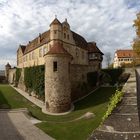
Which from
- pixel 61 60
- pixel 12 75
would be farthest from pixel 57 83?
pixel 12 75

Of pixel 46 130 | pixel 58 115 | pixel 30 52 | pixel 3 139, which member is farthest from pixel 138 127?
pixel 30 52

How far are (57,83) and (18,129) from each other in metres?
12.3

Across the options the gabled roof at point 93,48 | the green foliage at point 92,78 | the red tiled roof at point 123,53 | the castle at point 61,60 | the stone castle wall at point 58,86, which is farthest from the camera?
the red tiled roof at point 123,53

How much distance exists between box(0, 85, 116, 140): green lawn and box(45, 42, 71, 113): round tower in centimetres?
166

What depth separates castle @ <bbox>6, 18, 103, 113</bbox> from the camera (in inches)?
1241

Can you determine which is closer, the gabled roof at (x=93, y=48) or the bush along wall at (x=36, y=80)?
the bush along wall at (x=36, y=80)

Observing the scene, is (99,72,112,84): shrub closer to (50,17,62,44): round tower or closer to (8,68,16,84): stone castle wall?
(50,17,62,44): round tower

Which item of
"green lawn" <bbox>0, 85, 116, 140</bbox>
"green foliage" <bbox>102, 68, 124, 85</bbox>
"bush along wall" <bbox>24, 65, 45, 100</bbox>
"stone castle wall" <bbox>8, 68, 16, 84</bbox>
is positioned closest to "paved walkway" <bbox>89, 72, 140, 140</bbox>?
"green lawn" <bbox>0, 85, 116, 140</bbox>

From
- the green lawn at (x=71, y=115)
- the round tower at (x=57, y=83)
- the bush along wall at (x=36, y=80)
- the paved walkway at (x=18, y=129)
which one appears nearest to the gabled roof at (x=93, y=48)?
the green lawn at (x=71, y=115)

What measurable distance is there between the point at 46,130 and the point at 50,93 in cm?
1229

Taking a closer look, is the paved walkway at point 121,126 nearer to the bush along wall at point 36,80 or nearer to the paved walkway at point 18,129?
the paved walkway at point 18,129

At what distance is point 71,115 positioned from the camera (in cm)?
2861

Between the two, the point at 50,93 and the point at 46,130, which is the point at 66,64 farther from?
the point at 46,130

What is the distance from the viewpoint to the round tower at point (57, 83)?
31297 millimetres
